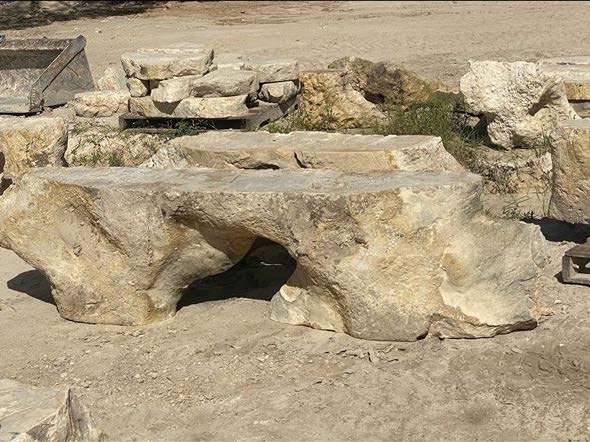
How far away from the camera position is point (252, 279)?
6434 millimetres

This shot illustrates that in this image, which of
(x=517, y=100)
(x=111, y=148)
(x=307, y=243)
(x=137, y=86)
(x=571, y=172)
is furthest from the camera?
(x=137, y=86)

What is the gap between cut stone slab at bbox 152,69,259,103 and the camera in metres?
8.95

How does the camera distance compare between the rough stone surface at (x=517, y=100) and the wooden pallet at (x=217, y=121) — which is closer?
the rough stone surface at (x=517, y=100)

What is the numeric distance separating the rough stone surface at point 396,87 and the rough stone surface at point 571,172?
352 cm

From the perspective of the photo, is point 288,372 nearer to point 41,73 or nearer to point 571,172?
point 571,172

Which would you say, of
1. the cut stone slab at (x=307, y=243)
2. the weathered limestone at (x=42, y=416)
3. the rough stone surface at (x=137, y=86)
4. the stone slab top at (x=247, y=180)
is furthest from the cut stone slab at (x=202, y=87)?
the weathered limestone at (x=42, y=416)

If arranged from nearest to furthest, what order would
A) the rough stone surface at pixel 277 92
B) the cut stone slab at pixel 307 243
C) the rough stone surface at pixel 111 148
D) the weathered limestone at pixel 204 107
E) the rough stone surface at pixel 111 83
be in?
the cut stone slab at pixel 307 243, the rough stone surface at pixel 111 148, the weathered limestone at pixel 204 107, the rough stone surface at pixel 277 92, the rough stone surface at pixel 111 83

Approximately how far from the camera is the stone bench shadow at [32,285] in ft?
21.2

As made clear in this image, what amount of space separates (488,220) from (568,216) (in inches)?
54.1

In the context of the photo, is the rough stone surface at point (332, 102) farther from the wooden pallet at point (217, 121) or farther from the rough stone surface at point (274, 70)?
the wooden pallet at point (217, 121)

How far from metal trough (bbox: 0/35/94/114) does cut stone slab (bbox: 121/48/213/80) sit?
1.88 meters

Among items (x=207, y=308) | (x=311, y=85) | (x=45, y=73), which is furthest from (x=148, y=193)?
(x=45, y=73)

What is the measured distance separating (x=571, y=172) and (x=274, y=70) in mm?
4275

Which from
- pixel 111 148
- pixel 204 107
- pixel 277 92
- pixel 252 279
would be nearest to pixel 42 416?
pixel 252 279
